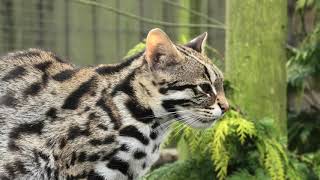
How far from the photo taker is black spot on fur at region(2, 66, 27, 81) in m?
4.06

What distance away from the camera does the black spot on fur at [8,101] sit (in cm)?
398

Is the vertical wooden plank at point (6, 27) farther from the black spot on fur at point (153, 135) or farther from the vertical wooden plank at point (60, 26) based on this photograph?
the black spot on fur at point (153, 135)

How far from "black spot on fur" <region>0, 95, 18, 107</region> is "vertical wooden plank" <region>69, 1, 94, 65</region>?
103 inches

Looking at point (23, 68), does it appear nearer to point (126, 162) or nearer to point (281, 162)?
point (126, 162)

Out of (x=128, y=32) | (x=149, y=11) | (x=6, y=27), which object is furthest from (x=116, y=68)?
(x=149, y=11)

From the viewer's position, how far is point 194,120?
12.5 feet

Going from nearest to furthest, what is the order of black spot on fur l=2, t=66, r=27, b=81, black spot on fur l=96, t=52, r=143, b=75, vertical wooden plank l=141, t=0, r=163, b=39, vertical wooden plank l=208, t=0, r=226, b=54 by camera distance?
black spot on fur l=96, t=52, r=143, b=75 → black spot on fur l=2, t=66, r=27, b=81 → vertical wooden plank l=141, t=0, r=163, b=39 → vertical wooden plank l=208, t=0, r=226, b=54

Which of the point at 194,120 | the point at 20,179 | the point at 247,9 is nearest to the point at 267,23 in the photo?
the point at 247,9

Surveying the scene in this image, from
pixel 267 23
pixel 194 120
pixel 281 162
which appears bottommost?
pixel 281 162

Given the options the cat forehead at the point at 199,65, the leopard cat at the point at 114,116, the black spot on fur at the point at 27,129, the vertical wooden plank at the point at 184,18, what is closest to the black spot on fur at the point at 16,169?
the leopard cat at the point at 114,116

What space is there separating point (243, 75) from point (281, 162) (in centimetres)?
59

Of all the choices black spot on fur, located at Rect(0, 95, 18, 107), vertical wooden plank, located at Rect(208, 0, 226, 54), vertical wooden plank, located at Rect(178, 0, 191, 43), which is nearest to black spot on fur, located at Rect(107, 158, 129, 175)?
black spot on fur, located at Rect(0, 95, 18, 107)

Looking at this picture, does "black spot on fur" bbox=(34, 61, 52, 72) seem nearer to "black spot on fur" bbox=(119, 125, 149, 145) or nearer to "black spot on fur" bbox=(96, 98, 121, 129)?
"black spot on fur" bbox=(96, 98, 121, 129)

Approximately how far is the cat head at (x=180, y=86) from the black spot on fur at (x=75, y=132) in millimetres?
323
